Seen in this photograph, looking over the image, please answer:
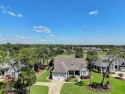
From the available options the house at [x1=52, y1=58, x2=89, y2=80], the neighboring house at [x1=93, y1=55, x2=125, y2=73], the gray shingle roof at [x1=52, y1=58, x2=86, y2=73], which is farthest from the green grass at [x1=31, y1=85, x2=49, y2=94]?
the neighboring house at [x1=93, y1=55, x2=125, y2=73]

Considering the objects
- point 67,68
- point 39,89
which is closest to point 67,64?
point 67,68

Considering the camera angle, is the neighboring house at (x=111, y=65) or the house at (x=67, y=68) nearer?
the house at (x=67, y=68)

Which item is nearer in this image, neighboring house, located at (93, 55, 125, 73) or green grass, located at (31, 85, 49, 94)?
green grass, located at (31, 85, 49, 94)

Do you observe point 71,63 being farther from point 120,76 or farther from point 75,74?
point 120,76

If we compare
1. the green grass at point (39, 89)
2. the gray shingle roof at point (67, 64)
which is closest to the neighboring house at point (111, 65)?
the gray shingle roof at point (67, 64)

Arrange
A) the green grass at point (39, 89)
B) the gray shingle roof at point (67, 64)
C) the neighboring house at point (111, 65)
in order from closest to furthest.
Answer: the green grass at point (39, 89), the gray shingle roof at point (67, 64), the neighboring house at point (111, 65)

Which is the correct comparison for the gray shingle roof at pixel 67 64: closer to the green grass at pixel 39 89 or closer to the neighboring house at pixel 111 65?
the neighboring house at pixel 111 65

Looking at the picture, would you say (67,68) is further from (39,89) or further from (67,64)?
(39,89)

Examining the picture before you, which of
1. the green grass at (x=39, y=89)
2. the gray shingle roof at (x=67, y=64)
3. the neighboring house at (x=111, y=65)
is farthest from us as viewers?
the neighboring house at (x=111, y=65)

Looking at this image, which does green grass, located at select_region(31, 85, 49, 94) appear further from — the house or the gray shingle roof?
the gray shingle roof

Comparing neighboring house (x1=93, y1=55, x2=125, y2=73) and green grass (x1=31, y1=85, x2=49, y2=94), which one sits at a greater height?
neighboring house (x1=93, y1=55, x2=125, y2=73)
